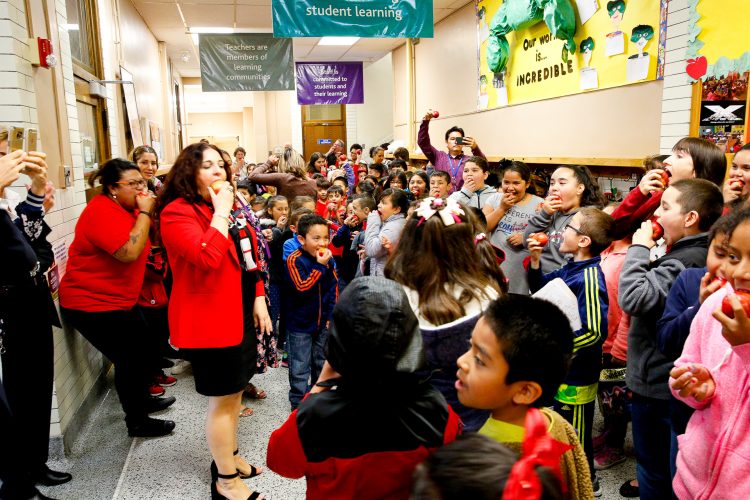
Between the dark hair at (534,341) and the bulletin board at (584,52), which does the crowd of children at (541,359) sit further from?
the bulletin board at (584,52)

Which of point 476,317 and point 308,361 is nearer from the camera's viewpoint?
point 476,317

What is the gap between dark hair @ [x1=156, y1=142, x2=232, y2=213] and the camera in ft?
7.41

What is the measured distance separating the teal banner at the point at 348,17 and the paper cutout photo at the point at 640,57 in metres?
1.92

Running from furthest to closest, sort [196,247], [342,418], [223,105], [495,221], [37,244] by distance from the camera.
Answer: [223,105], [495,221], [37,244], [196,247], [342,418]

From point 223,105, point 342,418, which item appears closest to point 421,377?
point 342,418

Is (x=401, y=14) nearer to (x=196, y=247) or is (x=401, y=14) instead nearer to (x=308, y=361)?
(x=308, y=361)

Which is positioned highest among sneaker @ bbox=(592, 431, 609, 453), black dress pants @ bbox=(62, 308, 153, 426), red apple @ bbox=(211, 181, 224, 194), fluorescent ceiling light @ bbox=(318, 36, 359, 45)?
fluorescent ceiling light @ bbox=(318, 36, 359, 45)

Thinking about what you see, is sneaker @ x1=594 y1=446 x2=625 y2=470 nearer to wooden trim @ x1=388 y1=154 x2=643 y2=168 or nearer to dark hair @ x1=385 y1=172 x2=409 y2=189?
wooden trim @ x1=388 y1=154 x2=643 y2=168

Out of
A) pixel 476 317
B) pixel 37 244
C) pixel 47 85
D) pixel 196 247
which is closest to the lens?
pixel 476 317

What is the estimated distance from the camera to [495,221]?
11.7ft

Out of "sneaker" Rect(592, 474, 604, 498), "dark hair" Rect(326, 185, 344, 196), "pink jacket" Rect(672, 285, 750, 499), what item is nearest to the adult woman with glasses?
"dark hair" Rect(326, 185, 344, 196)

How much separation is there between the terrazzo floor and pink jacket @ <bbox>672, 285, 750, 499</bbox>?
1221mm

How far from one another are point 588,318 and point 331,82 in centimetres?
1001

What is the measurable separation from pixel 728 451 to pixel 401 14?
478 centimetres
